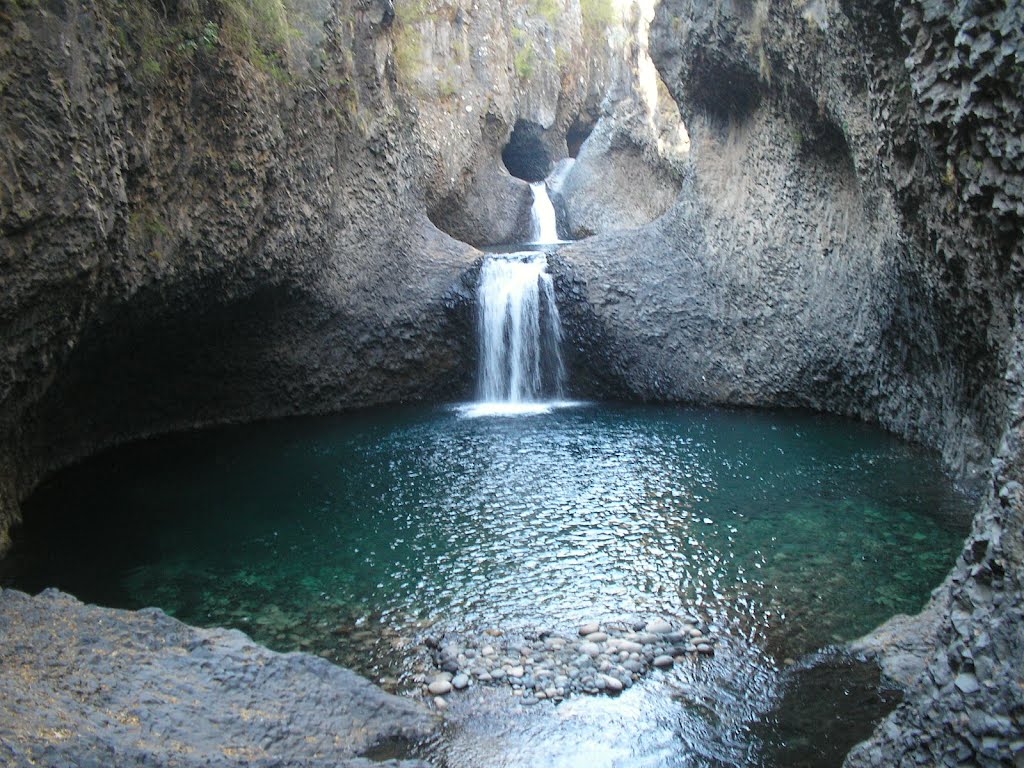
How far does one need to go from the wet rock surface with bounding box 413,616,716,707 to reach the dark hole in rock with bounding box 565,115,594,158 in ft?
78.6

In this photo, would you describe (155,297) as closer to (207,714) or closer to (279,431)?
(279,431)

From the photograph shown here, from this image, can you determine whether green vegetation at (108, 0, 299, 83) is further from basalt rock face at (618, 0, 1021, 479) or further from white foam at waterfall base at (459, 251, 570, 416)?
basalt rock face at (618, 0, 1021, 479)

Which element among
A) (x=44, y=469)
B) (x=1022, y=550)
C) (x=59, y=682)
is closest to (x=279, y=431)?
(x=44, y=469)

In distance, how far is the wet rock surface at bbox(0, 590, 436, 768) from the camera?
3.51 meters

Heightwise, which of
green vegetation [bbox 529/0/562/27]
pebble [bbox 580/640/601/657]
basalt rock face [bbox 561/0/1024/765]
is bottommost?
pebble [bbox 580/640/601/657]

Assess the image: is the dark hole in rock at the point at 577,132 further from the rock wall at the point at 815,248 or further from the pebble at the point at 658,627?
the pebble at the point at 658,627

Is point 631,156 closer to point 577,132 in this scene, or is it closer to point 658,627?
point 577,132

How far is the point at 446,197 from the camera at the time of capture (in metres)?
19.9

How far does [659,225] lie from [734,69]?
115 inches

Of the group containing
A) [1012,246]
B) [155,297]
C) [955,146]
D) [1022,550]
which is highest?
[955,146]

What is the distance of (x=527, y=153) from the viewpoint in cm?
2666

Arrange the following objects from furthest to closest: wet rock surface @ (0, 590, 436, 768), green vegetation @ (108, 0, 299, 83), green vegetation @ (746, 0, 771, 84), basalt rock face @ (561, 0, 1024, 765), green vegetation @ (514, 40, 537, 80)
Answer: green vegetation @ (514, 40, 537, 80) → green vegetation @ (746, 0, 771, 84) → green vegetation @ (108, 0, 299, 83) → basalt rock face @ (561, 0, 1024, 765) → wet rock surface @ (0, 590, 436, 768)

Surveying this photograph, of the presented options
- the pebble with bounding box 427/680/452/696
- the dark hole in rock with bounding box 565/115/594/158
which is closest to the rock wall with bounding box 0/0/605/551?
the pebble with bounding box 427/680/452/696

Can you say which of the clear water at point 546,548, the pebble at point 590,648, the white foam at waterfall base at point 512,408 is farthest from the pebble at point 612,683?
the white foam at waterfall base at point 512,408
